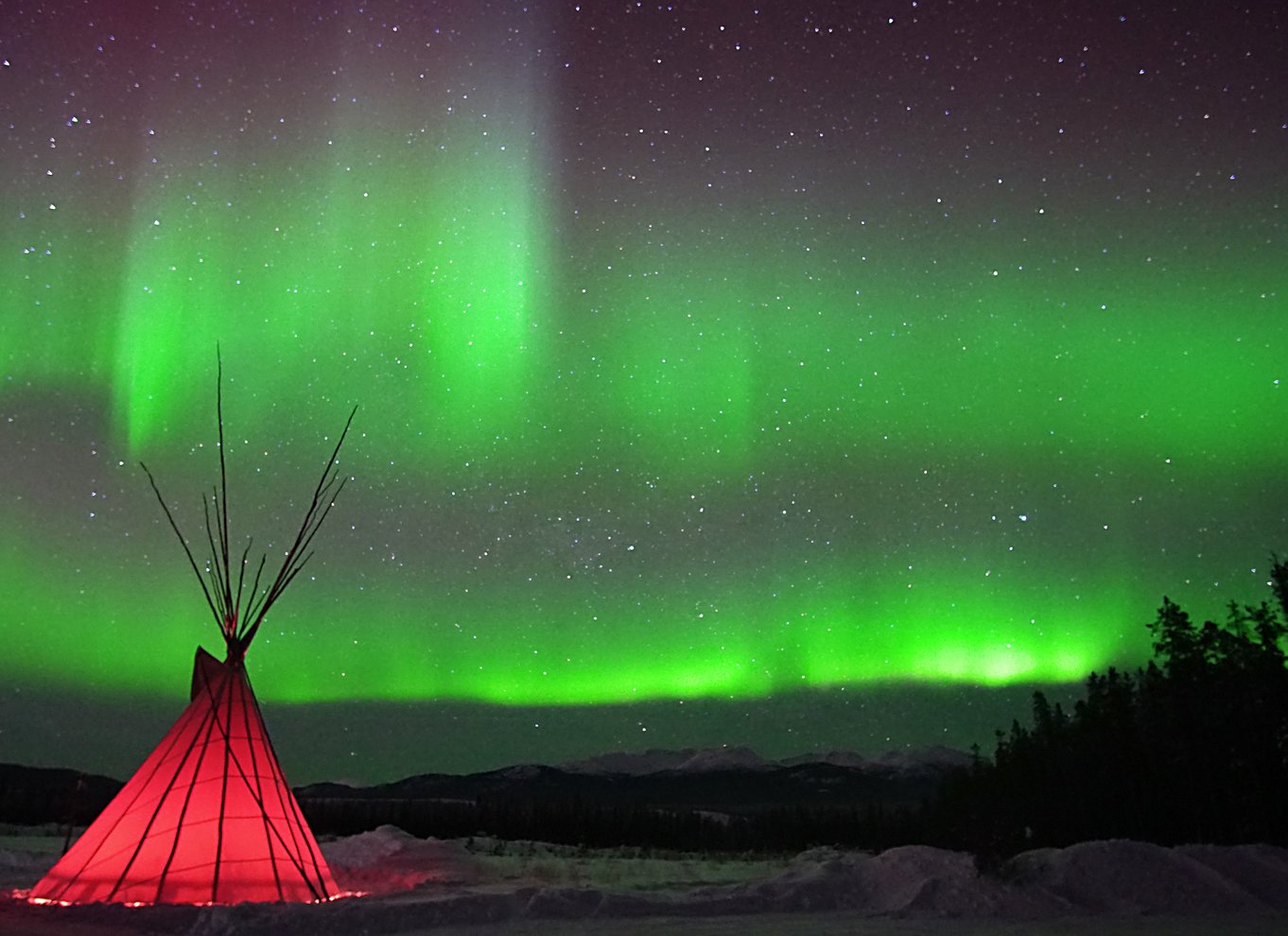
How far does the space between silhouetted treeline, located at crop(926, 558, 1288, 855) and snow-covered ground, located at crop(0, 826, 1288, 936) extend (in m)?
6.34

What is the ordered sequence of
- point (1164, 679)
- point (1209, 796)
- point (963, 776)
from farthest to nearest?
1. point (963, 776)
2. point (1164, 679)
3. point (1209, 796)

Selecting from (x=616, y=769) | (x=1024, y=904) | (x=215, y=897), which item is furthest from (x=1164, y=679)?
(x=616, y=769)

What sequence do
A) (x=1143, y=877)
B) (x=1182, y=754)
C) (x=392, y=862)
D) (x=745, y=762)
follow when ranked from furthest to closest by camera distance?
(x=745, y=762)
(x=1182, y=754)
(x=392, y=862)
(x=1143, y=877)

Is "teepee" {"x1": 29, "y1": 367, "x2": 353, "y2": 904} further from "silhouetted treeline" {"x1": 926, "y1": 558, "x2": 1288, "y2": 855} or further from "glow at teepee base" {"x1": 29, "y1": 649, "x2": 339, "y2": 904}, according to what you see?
"silhouetted treeline" {"x1": 926, "y1": 558, "x2": 1288, "y2": 855}

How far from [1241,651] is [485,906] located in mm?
20726

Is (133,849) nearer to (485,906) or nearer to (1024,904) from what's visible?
(485,906)

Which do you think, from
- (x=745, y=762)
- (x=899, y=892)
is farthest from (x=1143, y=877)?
(x=745, y=762)

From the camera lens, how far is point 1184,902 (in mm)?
10820

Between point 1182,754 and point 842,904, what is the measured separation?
1578 cm

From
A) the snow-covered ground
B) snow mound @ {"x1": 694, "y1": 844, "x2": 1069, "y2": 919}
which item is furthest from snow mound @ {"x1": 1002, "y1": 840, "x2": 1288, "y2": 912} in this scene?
snow mound @ {"x1": 694, "y1": 844, "x2": 1069, "y2": 919}

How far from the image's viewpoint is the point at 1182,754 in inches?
893

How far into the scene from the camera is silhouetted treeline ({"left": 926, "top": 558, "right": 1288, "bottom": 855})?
21.6m

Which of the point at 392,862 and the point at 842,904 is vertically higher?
the point at 842,904

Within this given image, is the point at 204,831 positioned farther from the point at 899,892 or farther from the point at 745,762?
the point at 745,762
